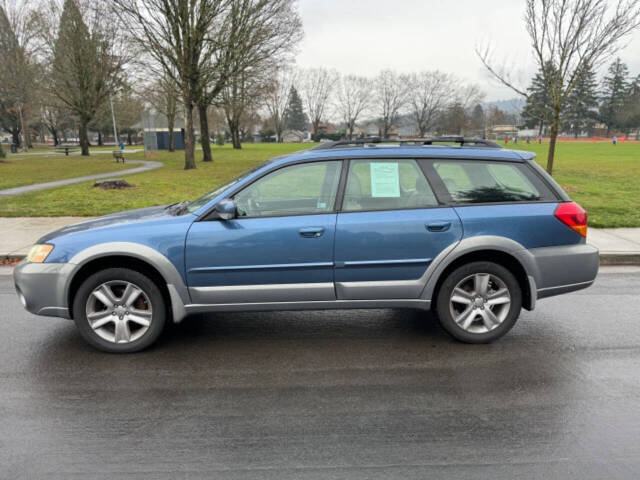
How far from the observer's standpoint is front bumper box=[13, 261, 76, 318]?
3936mm

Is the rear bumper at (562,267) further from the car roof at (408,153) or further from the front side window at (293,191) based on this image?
the front side window at (293,191)

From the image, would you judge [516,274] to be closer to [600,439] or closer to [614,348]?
[614,348]

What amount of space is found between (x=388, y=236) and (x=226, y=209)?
1337mm

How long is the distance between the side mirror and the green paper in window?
119 centimetres

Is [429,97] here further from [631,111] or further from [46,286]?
[46,286]

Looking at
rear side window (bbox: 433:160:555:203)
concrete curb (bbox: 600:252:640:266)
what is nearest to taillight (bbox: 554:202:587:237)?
rear side window (bbox: 433:160:555:203)

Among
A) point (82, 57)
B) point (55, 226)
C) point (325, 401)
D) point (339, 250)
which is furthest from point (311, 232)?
point (82, 57)

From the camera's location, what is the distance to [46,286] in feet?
13.0

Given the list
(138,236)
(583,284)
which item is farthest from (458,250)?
(138,236)

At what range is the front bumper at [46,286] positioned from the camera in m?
3.94

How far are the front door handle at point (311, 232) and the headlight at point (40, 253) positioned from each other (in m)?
2.09

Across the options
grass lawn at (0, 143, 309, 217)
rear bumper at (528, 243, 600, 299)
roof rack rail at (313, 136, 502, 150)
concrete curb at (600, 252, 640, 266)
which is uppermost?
roof rack rail at (313, 136, 502, 150)

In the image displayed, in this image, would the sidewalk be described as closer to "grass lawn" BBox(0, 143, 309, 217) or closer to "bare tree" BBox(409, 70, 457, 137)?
"grass lawn" BBox(0, 143, 309, 217)

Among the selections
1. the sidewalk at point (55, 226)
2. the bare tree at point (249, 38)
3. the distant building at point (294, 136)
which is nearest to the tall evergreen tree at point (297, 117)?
the distant building at point (294, 136)
